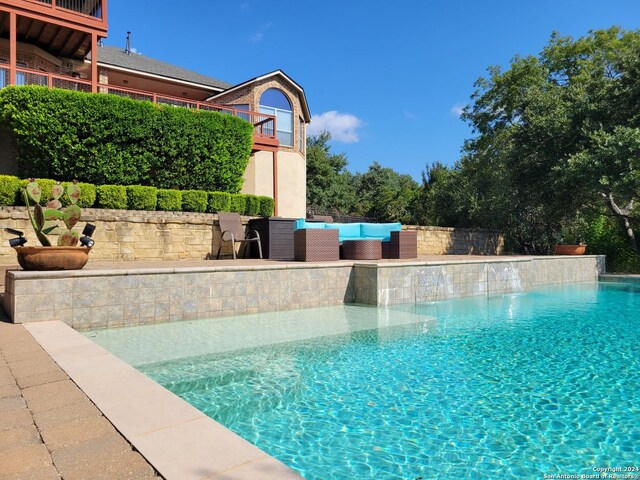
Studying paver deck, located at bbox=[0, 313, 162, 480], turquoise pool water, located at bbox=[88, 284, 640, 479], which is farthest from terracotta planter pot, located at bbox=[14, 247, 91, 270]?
paver deck, located at bbox=[0, 313, 162, 480]

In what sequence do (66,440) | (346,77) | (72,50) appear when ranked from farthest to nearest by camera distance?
(346,77)
(72,50)
(66,440)

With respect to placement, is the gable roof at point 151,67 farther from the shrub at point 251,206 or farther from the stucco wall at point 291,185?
the shrub at point 251,206

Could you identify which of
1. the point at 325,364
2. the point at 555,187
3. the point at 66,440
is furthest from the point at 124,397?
the point at 555,187

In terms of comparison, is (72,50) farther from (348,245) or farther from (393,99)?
(393,99)

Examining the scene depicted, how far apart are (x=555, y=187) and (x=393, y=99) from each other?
1545cm

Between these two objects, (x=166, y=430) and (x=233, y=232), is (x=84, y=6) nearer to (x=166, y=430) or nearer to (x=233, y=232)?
(x=233, y=232)

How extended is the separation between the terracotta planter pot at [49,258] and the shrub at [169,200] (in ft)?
19.3

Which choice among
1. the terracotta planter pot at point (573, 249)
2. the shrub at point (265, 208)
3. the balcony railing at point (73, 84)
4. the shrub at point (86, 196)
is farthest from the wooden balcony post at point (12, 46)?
the terracotta planter pot at point (573, 249)

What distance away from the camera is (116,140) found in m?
11.7

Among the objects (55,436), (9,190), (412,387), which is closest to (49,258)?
(55,436)

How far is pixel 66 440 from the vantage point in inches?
71.7

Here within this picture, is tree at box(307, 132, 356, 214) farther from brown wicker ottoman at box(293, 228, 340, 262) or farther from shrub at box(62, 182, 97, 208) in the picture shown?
brown wicker ottoman at box(293, 228, 340, 262)

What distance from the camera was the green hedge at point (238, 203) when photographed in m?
12.5

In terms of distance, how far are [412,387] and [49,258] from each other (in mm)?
4403
